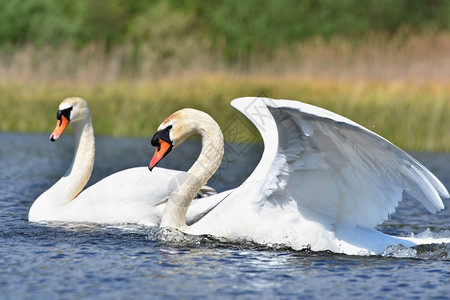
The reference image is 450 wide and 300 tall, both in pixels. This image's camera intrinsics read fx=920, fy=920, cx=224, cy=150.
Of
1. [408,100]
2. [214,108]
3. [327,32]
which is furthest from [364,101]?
[327,32]

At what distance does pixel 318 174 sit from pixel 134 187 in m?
2.73

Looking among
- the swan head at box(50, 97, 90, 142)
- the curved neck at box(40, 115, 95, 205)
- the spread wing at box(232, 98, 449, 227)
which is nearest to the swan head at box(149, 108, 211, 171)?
the spread wing at box(232, 98, 449, 227)

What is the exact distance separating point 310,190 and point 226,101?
11.2 m

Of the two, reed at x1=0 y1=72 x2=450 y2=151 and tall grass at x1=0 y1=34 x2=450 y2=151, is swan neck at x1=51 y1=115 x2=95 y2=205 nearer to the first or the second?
reed at x1=0 y1=72 x2=450 y2=151

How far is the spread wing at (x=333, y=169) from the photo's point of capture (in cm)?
608

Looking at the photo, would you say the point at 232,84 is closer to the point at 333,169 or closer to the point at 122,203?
the point at 122,203

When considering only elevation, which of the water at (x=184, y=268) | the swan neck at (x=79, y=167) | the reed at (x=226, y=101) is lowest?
the water at (x=184, y=268)

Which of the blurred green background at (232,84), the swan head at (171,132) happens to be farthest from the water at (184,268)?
the blurred green background at (232,84)

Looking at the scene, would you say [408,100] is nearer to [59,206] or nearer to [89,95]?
[89,95]

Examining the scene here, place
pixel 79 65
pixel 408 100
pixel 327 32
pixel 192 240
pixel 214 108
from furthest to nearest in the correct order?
pixel 327 32 → pixel 79 65 → pixel 214 108 → pixel 408 100 → pixel 192 240

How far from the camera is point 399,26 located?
32656mm

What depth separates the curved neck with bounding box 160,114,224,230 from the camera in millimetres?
7445

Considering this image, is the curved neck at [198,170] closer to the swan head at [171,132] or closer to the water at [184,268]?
the swan head at [171,132]

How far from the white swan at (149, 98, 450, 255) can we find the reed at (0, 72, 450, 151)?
29.9 feet
